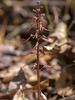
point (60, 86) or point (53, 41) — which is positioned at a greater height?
point (53, 41)

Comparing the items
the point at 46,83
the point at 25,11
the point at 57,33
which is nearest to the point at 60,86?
the point at 46,83

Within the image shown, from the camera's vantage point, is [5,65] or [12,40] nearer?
[5,65]

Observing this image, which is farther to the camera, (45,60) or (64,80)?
(45,60)

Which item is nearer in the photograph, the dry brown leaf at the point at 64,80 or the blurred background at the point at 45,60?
the blurred background at the point at 45,60

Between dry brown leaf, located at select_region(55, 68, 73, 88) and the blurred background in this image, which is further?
dry brown leaf, located at select_region(55, 68, 73, 88)

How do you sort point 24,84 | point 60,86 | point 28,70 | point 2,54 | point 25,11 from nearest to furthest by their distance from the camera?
point 24,84, point 60,86, point 28,70, point 2,54, point 25,11

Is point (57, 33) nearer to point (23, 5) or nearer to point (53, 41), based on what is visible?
point (53, 41)

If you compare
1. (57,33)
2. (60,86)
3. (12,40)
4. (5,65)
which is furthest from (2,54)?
(60,86)

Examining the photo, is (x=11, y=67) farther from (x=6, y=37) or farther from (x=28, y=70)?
(x=6, y=37)

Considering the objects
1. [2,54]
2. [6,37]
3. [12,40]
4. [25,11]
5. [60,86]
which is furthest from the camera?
[25,11]
